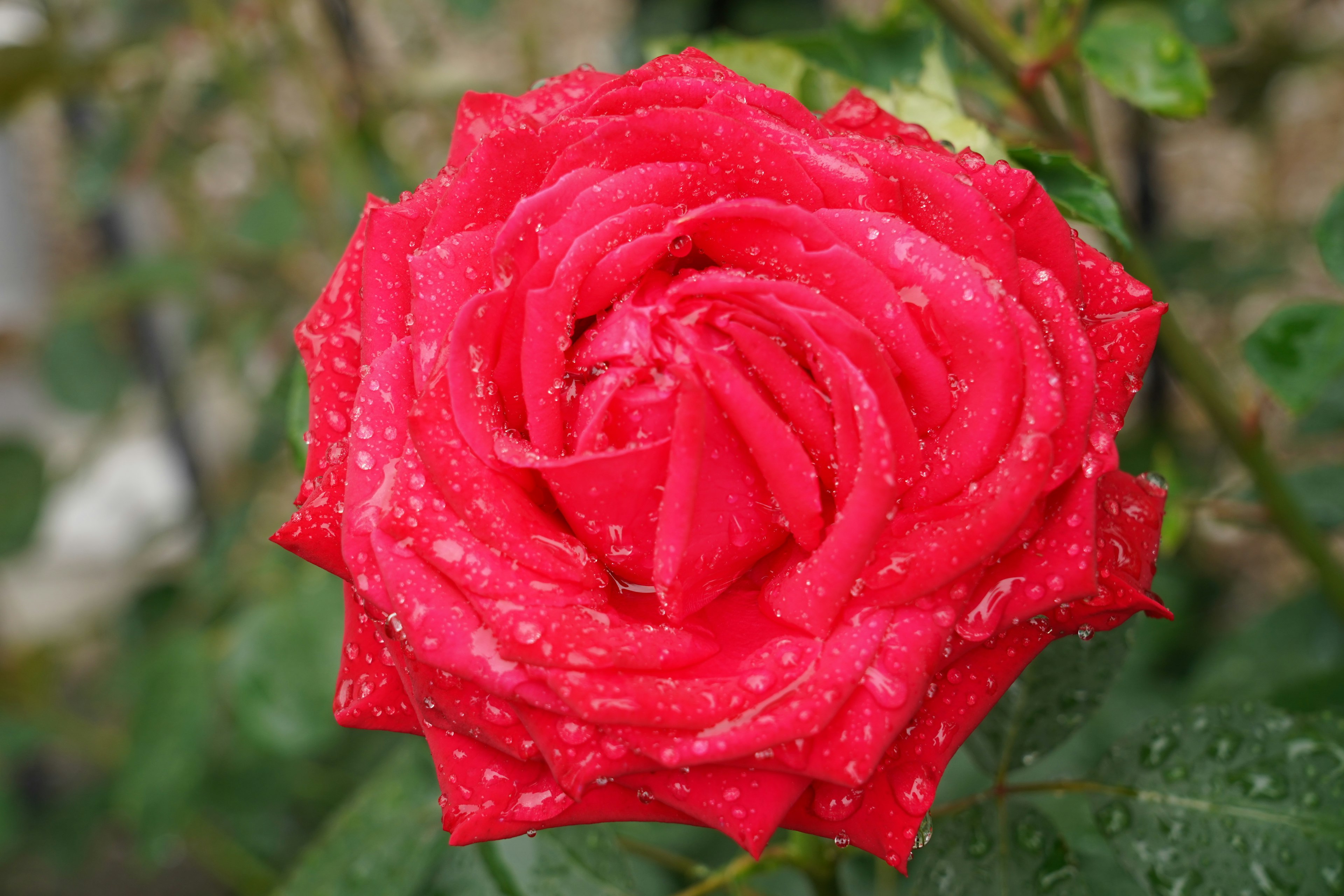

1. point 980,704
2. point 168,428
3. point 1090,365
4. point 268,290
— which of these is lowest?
point 168,428

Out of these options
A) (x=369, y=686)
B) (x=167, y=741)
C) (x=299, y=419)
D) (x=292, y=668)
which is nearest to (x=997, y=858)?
(x=369, y=686)

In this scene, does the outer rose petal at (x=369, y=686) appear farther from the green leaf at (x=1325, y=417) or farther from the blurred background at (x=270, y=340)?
the green leaf at (x=1325, y=417)

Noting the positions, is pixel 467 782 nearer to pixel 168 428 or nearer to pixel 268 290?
pixel 268 290

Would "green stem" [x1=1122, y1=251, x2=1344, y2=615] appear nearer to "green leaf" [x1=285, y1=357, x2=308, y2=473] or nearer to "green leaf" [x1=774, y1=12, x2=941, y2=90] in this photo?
"green leaf" [x1=774, y1=12, x2=941, y2=90]

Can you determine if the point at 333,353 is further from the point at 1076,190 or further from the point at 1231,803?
the point at 1231,803

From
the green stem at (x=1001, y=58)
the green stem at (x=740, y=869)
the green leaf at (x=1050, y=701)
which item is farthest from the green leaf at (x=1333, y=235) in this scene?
the green stem at (x=740, y=869)

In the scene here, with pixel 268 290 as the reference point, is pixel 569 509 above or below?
above

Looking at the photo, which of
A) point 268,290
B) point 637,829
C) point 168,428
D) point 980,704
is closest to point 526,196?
point 980,704

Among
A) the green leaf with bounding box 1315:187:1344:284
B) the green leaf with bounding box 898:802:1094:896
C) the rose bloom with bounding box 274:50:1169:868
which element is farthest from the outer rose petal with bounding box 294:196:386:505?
the green leaf with bounding box 1315:187:1344:284
